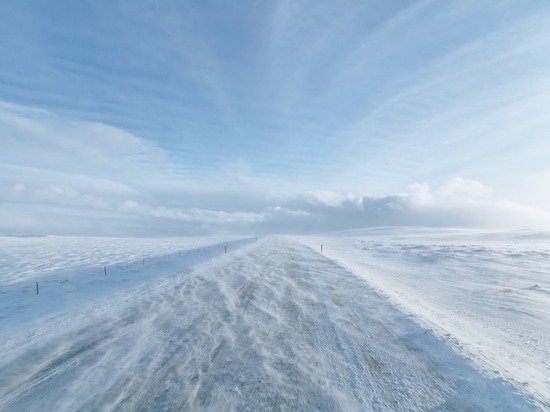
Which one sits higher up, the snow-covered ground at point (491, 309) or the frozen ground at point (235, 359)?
the frozen ground at point (235, 359)

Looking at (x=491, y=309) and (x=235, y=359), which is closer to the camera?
(x=235, y=359)

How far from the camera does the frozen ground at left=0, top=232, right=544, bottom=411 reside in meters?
5.77

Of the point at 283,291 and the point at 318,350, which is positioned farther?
the point at 283,291

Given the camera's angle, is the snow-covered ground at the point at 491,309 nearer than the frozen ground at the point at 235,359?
No

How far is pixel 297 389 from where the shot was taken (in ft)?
19.9

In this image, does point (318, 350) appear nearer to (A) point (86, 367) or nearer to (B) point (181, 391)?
(B) point (181, 391)

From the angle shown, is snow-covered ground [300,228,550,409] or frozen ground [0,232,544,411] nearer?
frozen ground [0,232,544,411]

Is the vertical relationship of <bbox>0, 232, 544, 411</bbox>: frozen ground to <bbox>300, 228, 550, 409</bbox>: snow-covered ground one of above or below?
above

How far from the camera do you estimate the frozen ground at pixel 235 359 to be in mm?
5770

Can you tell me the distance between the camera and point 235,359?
735 centimetres

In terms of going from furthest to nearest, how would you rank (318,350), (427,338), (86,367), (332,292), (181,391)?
1. (332,292)
2. (427,338)
3. (318,350)
4. (86,367)
5. (181,391)

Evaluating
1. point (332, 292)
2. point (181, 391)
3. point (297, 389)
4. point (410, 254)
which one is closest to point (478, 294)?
point (332, 292)

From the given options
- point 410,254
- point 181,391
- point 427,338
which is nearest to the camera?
point 181,391

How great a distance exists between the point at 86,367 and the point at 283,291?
357 inches
